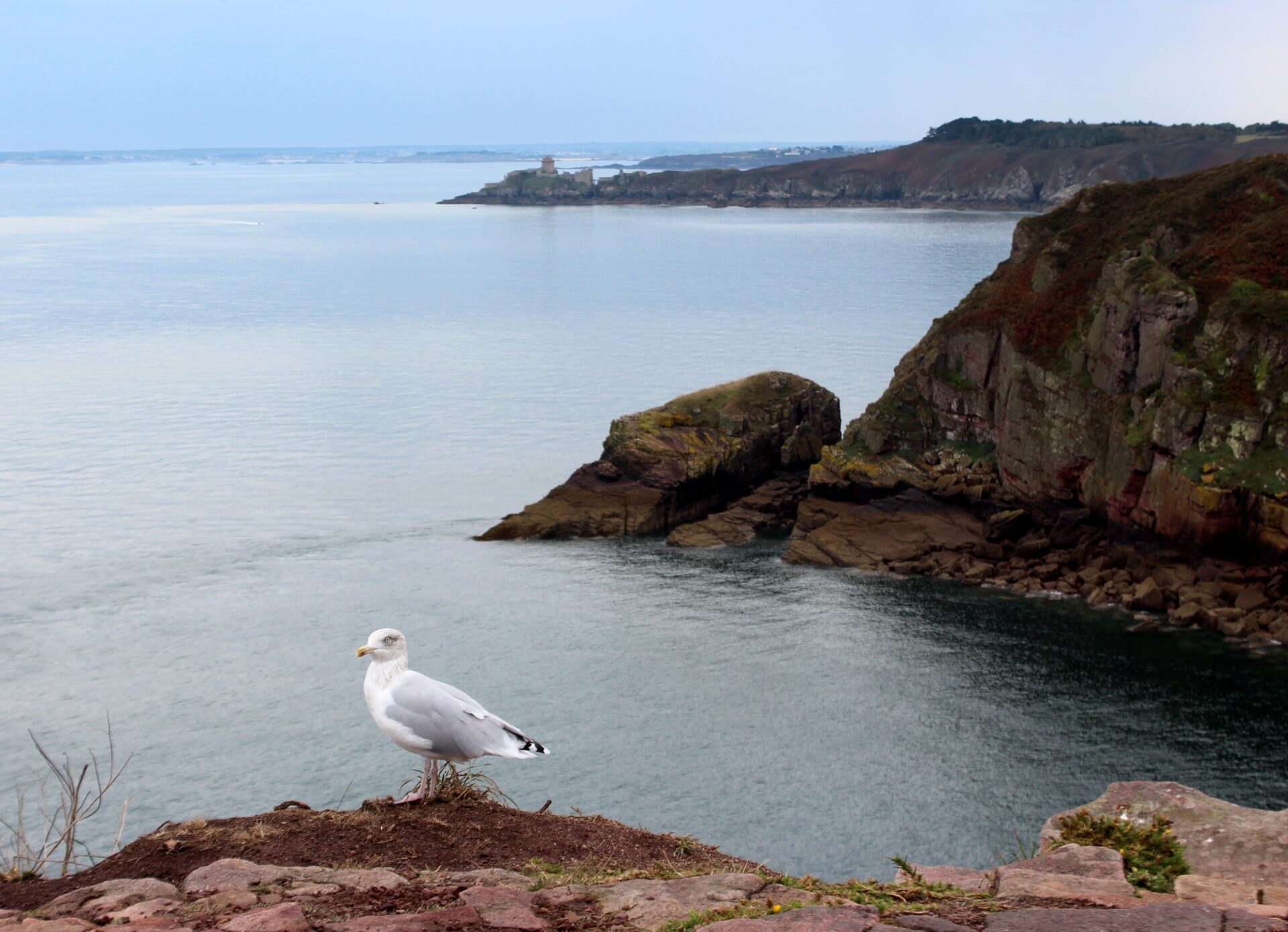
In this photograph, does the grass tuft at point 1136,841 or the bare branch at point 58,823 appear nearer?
the bare branch at point 58,823

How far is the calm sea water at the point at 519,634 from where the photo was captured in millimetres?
23688

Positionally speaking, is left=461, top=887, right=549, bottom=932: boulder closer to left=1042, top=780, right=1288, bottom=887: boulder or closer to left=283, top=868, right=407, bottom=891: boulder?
left=283, top=868, right=407, bottom=891: boulder

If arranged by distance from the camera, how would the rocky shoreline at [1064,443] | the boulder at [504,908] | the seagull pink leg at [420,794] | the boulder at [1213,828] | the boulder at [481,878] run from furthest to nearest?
1. the rocky shoreline at [1064,443]
2. the seagull pink leg at [420,794]
3. the boulder at [1213,828]
4. the boulder at [481,878]
5. the boulder at [504,908]

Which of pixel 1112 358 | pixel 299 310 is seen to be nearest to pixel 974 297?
pixel 1112 358

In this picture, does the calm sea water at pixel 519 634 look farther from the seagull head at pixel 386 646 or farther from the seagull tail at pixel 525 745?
the seagull head at pixel 386 646

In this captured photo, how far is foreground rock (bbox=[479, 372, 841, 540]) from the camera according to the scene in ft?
141

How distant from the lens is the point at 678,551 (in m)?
40.5

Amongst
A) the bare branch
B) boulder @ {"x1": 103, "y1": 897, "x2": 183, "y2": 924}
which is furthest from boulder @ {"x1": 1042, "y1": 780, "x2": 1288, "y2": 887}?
the bare branch

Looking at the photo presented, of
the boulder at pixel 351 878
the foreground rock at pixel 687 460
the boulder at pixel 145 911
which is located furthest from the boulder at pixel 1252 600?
the boulder at pixel 145 911

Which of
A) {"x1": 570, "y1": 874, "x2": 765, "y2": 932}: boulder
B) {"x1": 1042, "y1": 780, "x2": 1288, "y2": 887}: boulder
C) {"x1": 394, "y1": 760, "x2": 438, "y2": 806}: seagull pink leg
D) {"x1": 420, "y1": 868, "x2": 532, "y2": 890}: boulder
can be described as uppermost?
{"x1": 570, "y1": 874, "x2": 765, "y2": 932}: boulder

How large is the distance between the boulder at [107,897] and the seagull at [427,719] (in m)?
2.18

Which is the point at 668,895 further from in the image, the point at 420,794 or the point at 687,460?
the point at 687,460

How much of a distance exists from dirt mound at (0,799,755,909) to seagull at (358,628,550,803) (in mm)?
458

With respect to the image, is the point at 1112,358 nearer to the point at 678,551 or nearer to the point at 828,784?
the point at 678,551
